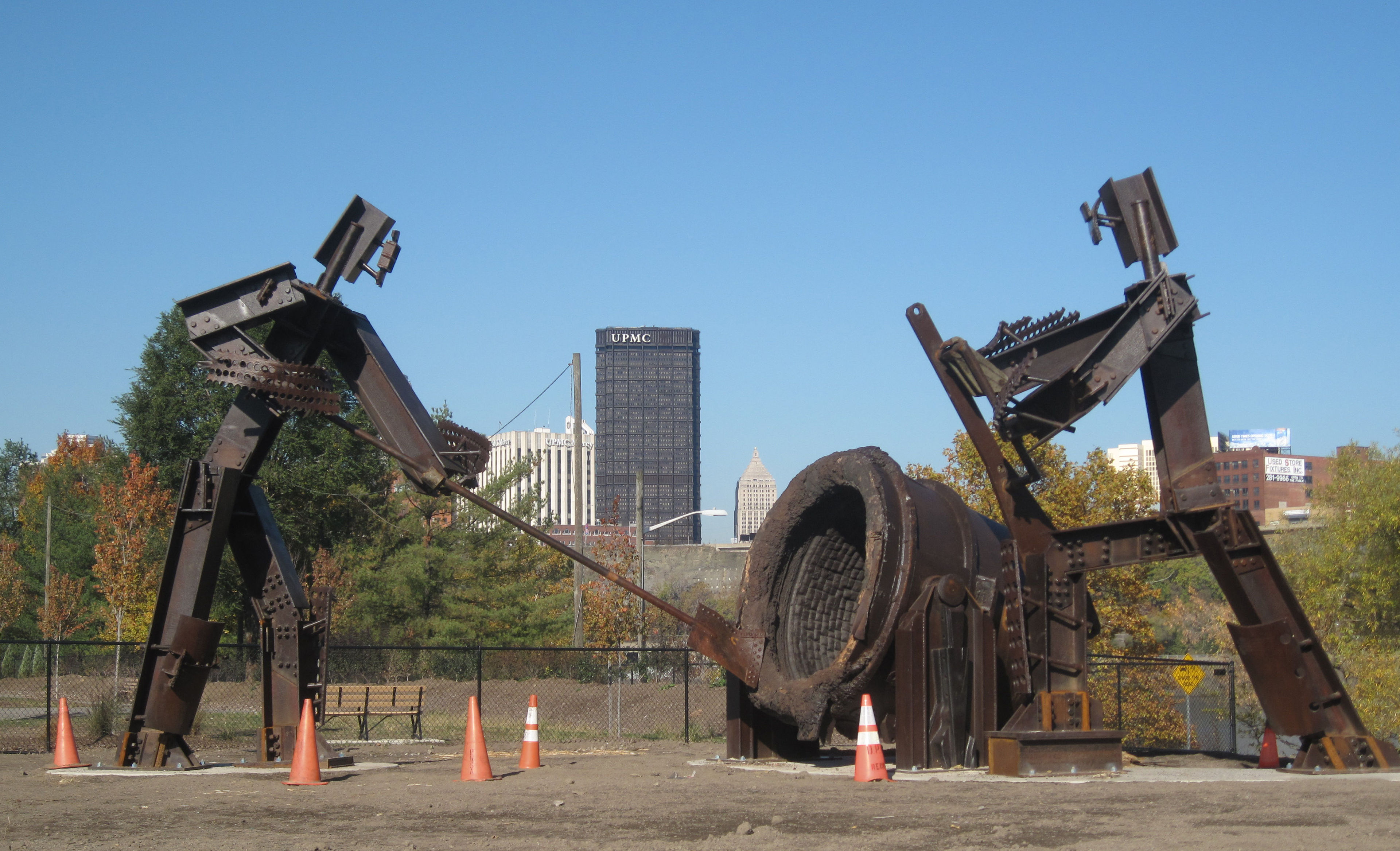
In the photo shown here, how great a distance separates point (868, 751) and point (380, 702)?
11280 millimetres

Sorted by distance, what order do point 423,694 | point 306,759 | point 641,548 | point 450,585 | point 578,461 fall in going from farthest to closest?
point 450,585 < point 641,548 < point 578,461 < point 423,694 < point 306,759

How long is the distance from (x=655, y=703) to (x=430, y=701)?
560 centimetres

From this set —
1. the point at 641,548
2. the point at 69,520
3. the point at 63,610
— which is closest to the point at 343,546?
the point at 63,610

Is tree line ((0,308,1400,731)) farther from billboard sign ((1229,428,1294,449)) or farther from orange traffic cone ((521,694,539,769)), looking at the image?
billboard sign ((1229,428,1294,449))

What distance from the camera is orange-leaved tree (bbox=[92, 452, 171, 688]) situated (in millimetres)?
31438

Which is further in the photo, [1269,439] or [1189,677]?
[1269,439]

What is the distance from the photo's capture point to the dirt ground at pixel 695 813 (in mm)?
7176

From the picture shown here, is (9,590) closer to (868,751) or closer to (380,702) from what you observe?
(380,702)

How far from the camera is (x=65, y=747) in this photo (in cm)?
1221

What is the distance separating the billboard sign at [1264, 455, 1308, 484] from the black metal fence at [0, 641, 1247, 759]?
161m

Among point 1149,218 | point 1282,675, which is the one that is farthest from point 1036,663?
point 1149,218

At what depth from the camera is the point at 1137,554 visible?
10891 mm

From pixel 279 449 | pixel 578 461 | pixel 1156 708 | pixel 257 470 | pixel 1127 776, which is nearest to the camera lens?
pixel 1127 776

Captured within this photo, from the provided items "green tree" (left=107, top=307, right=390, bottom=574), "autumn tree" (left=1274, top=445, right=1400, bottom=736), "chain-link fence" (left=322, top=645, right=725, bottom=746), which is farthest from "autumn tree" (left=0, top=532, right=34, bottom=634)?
"autumn tree" (left=1274, top=445, right=1400, bottom=736)
